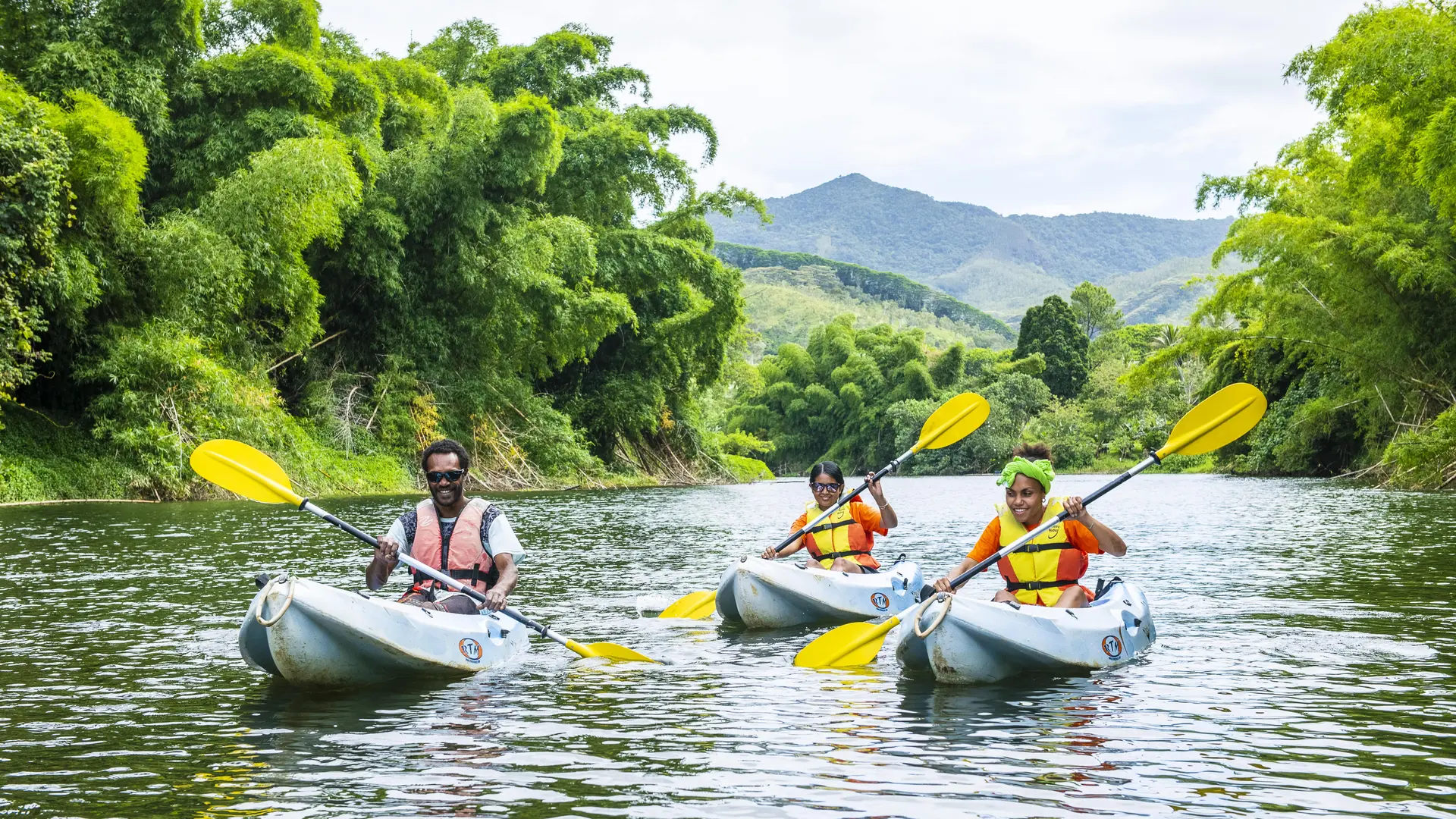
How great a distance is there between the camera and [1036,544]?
21.4 ft

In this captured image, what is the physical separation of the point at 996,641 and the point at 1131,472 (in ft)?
5.57

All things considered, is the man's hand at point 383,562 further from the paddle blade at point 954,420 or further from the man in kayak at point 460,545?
the paddle blade at point 954,420

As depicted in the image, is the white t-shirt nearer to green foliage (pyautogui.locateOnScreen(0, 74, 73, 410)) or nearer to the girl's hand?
the girl's hand

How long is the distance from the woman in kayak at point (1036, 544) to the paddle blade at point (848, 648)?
0.52m

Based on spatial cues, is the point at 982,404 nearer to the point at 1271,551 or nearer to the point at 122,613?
the point at 1271,551

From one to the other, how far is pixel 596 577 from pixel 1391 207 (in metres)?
17.8

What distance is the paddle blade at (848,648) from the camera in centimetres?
663

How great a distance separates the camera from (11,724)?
510cm

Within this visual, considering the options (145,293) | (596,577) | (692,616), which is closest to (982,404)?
(692,616)

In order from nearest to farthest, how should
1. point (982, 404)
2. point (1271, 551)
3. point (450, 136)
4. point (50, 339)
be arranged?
point (982, 404)
point (1271, 551)
point (50, 339)
point (450, 136)

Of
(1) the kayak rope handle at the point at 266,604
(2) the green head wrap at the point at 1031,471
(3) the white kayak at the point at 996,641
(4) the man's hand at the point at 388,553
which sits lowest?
(3) the white kayak at the point at 996,641

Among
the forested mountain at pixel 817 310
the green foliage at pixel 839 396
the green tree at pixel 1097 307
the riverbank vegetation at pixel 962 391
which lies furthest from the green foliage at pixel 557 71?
the forested mountain at pixel 817 310

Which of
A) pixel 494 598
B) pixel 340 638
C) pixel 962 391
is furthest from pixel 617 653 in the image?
pixel 962 391

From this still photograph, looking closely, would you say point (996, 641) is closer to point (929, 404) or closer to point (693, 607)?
point (693, 607)
